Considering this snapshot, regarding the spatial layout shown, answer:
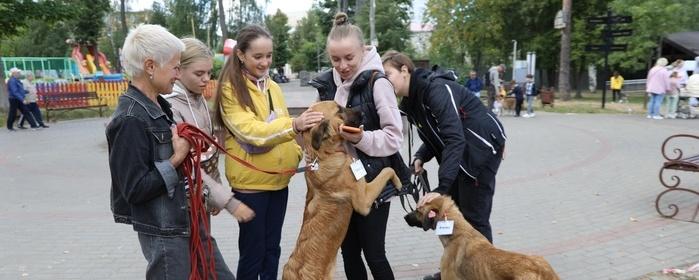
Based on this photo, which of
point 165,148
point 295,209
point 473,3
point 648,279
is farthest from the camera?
point 473,3

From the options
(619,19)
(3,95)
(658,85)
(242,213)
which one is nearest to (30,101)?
(3,95)

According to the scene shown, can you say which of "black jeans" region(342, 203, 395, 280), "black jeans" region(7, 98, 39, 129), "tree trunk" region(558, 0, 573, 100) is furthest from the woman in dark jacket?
"tree trunk" region(558, 0, 573, 100)

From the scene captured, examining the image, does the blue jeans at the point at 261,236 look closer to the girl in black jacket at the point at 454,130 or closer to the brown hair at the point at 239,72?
the brown hair at the point at 239,72

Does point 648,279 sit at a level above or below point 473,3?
below

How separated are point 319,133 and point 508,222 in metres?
3.87

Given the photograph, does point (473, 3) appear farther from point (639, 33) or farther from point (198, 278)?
point (198, 278)

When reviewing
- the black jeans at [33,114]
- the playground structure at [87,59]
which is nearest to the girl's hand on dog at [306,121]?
the black jeans at [33,114]

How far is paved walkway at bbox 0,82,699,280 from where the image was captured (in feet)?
15.9

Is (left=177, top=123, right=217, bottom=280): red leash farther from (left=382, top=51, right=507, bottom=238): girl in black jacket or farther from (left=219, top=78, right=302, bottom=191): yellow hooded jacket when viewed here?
(left=382, top=51, right=507, bottom=238): girl in black jacket

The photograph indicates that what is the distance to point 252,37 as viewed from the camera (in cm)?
313

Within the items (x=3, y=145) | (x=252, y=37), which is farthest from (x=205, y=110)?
(x=3, y=145)

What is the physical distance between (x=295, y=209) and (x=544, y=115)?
15.7 m

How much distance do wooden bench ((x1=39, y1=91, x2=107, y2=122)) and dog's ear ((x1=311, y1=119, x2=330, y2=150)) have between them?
1957cm

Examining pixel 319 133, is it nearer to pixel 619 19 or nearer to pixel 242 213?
pixel 242 213
